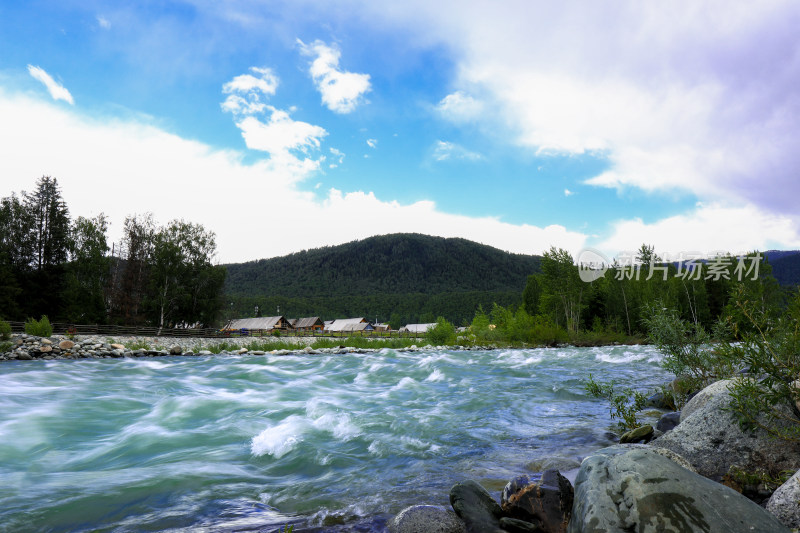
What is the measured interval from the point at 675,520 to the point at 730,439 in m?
2.70

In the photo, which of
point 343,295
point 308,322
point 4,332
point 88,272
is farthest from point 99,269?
point 343,295

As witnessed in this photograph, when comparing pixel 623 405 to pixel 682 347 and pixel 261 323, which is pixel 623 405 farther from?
pixel 261 323

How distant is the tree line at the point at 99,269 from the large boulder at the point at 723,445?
46.1 metres

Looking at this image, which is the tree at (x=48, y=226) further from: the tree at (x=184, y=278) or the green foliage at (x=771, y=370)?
the green foliage at (x=771, y=370)

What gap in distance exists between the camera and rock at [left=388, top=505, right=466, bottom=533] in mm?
3902

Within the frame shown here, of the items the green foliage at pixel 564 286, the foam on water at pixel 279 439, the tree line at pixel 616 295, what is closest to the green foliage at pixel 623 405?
the foam on water at pixel 279 439

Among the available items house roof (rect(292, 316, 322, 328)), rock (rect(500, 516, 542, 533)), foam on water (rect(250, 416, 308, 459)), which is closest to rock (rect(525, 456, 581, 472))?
rock (rect(500, 516, 542, 533))

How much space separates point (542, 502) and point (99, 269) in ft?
164

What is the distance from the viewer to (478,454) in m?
6.62

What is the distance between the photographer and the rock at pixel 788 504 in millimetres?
3355

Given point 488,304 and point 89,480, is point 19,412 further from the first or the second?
point 488,304

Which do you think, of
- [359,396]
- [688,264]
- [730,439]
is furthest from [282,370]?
[688,264]

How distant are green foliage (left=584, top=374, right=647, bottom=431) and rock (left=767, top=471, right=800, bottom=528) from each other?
12.8ft

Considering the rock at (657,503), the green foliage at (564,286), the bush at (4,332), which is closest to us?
the rock at (657,503)
